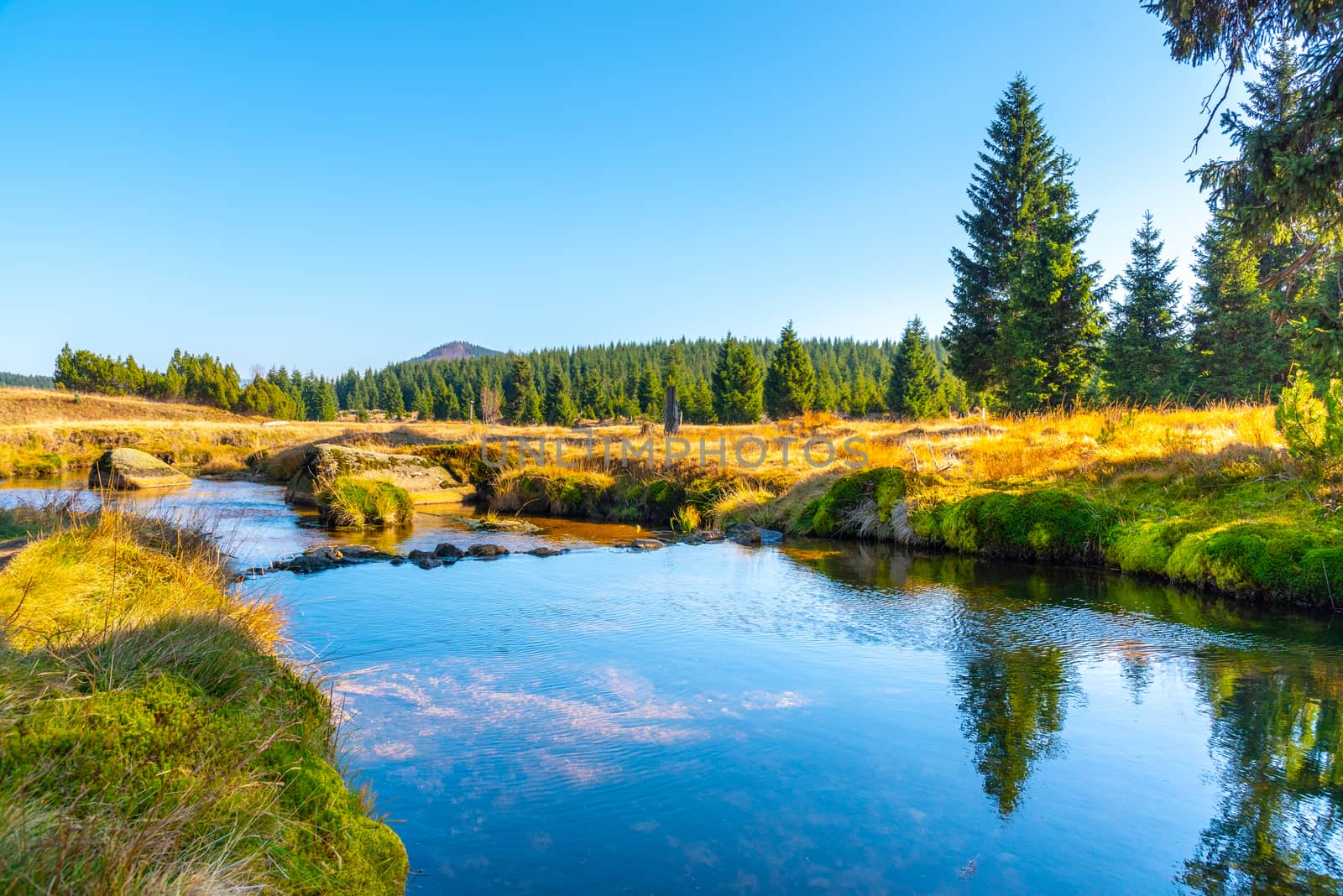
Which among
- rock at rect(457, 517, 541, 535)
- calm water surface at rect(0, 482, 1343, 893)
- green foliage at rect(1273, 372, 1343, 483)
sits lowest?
calm water surface at rect(0, 482, 1343, 893)

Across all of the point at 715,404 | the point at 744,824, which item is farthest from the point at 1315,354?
the point at 715,404

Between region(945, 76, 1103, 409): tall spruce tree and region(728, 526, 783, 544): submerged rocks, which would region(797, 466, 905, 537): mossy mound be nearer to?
region(728, 526, 783, 544): submerged rocks

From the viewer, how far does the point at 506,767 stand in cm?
457

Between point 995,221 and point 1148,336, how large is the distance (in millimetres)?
7451

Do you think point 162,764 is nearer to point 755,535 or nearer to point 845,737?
point 845,737

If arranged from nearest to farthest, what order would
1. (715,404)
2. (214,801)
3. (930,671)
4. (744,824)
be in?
(214,801)
(744,824)
(930,671)
(715,404)

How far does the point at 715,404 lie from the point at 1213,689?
6054cm

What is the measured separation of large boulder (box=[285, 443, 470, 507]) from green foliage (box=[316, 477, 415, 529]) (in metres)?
1.03

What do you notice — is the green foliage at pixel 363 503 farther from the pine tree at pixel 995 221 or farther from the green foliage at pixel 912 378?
the green foliage at pixel 912 378

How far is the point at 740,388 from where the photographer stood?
60.6 metres

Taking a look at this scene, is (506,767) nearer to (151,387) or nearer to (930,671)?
(930,671)

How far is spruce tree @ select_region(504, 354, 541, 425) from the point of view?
74938 mm

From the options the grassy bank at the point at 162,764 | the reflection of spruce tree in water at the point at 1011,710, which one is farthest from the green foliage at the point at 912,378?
the grassy bank at the point at 162,764

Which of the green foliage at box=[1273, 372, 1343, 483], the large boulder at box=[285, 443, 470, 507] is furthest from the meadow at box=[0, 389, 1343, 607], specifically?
the large boulder at box=[285, 443, 470, 507]
